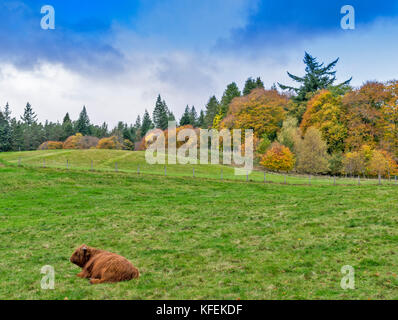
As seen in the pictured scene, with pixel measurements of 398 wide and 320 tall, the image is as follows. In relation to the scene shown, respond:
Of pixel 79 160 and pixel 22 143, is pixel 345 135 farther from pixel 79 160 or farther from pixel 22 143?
pixel 22 143

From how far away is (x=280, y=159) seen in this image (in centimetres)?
5153

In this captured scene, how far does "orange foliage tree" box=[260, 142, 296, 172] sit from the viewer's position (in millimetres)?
51562

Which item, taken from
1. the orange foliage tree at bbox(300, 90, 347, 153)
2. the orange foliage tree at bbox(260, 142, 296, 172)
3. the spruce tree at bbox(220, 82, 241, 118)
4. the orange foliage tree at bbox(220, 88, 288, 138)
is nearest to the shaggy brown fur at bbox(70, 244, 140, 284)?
Answer: the orange foliage tree at bbox(260, 142, 296, 172)

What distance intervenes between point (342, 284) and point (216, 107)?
103 m

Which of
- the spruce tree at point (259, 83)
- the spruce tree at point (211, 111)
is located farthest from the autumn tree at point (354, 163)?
the spruce tree at point (211, 111)

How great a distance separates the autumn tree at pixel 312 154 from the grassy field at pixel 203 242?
100 feet

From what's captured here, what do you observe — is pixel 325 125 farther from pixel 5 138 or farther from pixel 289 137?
pixel 5 138

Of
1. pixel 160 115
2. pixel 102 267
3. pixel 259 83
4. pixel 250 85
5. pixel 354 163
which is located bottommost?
pixel 102 267

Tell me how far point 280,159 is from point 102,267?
4716cm

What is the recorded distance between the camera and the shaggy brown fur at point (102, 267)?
7.64m

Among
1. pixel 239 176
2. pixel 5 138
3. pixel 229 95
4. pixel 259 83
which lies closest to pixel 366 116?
pixel 239 176

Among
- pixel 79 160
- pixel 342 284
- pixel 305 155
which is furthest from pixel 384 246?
pixel 79 160

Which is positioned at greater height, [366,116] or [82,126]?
[82,126]

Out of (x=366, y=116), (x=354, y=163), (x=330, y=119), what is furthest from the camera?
(x=330, y=119)
